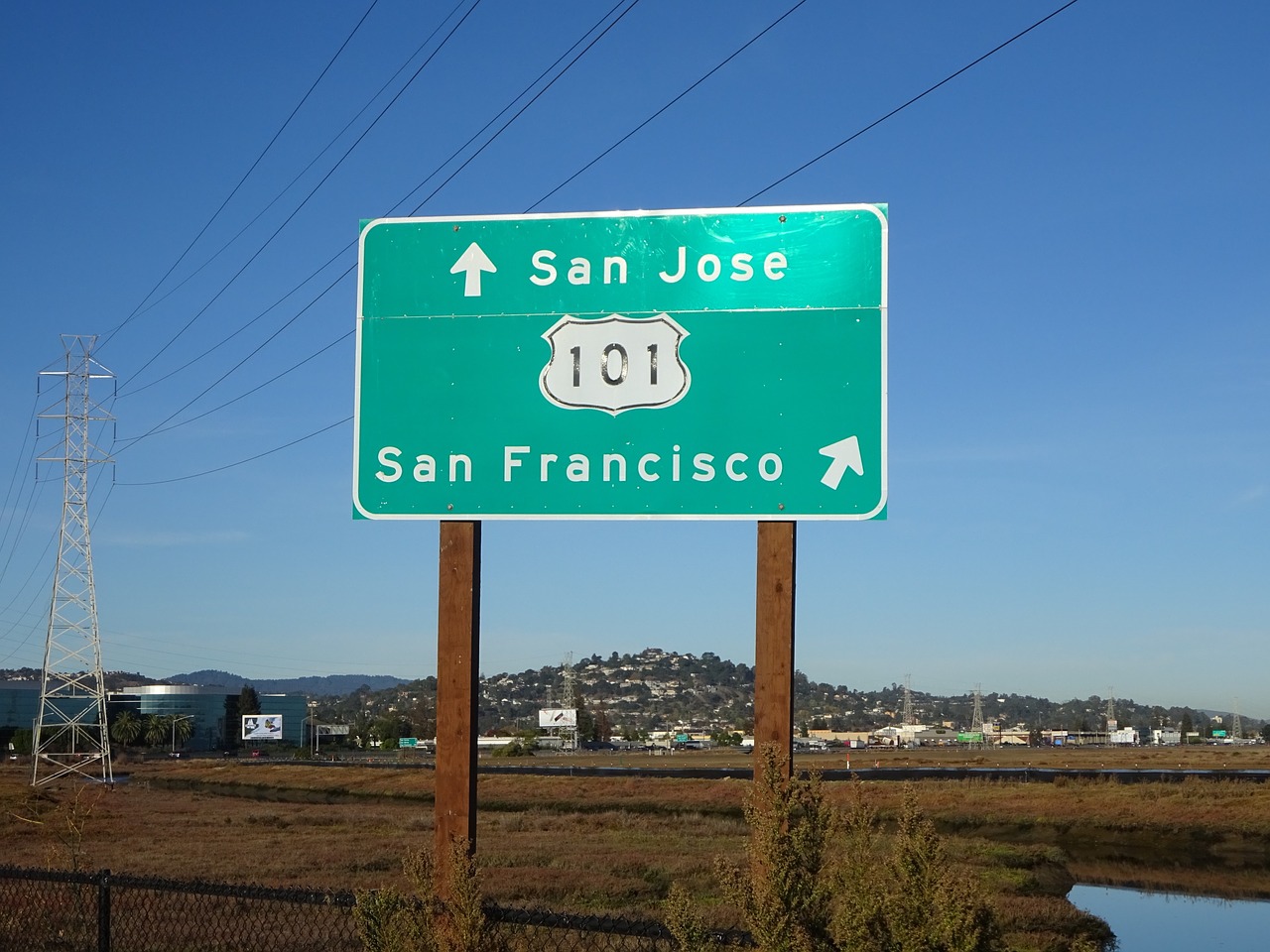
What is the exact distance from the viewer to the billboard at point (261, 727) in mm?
172375

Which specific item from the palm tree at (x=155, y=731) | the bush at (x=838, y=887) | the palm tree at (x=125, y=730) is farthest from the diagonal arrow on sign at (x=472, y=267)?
the palm tree at (x=155, y=731)

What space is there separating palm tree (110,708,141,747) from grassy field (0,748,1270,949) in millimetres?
78160

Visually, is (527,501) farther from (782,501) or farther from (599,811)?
(599,811)

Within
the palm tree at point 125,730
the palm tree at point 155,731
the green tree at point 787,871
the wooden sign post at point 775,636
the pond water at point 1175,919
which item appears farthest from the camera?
the palm tree at point 155,731

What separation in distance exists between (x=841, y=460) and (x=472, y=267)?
2.49 metres

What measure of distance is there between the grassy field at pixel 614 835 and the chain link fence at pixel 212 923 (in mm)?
1860

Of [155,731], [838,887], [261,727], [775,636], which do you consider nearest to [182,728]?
[155,731]

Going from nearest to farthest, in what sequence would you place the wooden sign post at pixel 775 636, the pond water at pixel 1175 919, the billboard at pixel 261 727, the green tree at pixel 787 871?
the green tree at pixel 787 871 → the wooden sign post at pixel 775 636 → the pond water at pixel 1175 919 → the billboard at pixel 261 727

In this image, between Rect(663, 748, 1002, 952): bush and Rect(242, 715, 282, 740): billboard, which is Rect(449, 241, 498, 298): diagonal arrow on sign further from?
Rect(242, 715, 282, 740): billboard

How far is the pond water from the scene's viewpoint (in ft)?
84.6

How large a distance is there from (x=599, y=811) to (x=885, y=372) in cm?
4993

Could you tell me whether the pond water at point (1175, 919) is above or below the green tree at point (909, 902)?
below

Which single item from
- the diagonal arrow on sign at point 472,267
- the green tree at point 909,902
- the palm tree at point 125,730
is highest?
the diagonal arrow on sign at point 472,267

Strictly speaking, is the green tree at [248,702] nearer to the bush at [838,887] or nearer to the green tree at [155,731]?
the green tree at [155,731]
